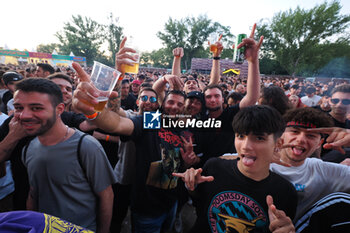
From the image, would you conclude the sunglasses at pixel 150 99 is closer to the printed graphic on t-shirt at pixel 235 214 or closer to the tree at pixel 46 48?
the printed graphic on t-shirt at pixel 235 214

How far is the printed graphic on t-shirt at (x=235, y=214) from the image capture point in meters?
1.24

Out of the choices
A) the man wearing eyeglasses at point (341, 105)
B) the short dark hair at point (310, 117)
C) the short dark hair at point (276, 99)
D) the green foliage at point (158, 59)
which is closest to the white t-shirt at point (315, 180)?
the short dark hair at point (310, 117)

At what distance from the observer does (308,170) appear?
4.66ft

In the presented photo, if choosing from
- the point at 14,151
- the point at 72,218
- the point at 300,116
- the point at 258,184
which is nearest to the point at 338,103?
the point at 300,116

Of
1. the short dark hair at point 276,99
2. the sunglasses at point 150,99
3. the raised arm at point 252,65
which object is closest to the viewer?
the raised arm at point 252,65

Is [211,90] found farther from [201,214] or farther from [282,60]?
[282,60]

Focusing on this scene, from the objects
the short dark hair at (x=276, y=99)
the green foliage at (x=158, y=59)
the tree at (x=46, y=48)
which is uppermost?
the tree at (x=46, y=48)

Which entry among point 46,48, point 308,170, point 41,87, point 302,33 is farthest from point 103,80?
point 46,48

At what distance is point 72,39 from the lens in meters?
45.4

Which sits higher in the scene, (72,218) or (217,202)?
(217,202)

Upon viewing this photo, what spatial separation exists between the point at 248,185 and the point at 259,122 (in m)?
0.50

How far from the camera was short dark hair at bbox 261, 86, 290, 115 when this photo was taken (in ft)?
7.75

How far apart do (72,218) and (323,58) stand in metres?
41.2

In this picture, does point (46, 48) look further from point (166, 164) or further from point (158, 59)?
point (166, 164)
